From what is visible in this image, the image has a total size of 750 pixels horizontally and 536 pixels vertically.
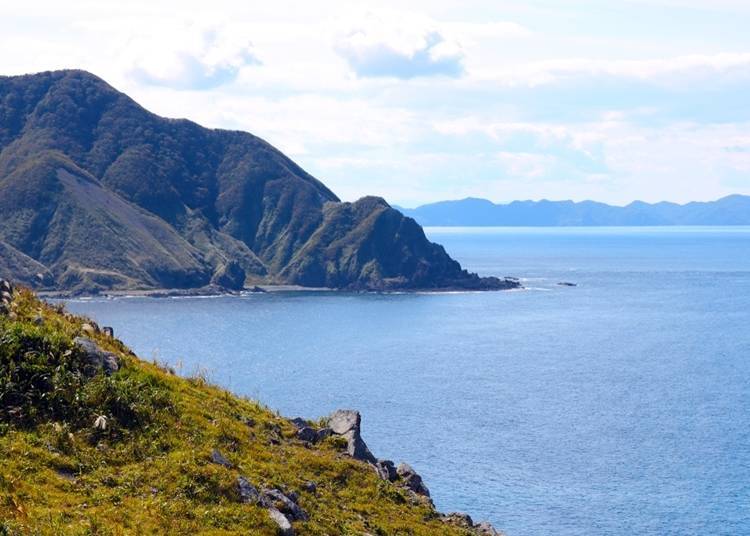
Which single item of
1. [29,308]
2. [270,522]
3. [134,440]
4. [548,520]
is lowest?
[548,520]

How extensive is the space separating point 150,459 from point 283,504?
3651 millimetres

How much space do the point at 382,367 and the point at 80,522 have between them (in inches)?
5496

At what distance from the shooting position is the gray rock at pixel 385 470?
97.3ft

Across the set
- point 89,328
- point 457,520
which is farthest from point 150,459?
point 457,520

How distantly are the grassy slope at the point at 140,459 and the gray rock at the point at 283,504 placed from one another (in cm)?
32

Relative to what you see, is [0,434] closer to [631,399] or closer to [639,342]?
[631,399]

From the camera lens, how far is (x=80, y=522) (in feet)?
67.9

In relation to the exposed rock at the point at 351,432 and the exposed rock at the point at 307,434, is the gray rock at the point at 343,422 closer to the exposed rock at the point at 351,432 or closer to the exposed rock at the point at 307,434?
the exposed rock at the point at 351,432

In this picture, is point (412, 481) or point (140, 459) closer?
point (140, 459)

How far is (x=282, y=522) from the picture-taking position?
23.3m

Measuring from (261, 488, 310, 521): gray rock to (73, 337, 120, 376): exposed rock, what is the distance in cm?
615

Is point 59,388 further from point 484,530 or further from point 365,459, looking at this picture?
point 484,530

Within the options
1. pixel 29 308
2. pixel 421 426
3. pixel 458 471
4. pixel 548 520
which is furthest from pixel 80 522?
pixel 421 426

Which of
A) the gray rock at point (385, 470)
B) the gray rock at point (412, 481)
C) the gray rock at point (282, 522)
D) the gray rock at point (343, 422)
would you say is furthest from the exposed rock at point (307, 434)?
the gray rock at point (282, 522)
